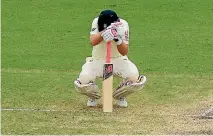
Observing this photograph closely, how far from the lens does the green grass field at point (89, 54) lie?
7.55 m

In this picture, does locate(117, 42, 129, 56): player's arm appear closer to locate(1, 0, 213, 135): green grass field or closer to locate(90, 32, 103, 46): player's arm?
locate(90, 32, 103, 46): player's arm

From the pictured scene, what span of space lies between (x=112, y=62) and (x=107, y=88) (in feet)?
1.37

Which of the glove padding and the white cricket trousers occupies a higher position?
the glove padding

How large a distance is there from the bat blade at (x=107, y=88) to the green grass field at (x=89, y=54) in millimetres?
132

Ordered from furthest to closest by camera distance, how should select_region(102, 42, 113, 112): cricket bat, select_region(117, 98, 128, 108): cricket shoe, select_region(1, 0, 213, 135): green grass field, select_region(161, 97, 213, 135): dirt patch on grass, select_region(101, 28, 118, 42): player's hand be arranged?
select_region(117, 98, 128, 108): cricket shoe → select_region(102, 42, 113, 112): cricket bat → select_region(101, 28, 118, 42): player's hand → select_region(1, 0, 213, 135): green grass field → select_region(161, 97, 213, 135): dirt patch on grass

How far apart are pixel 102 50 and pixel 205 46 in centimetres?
490

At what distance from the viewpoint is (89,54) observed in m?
12.2

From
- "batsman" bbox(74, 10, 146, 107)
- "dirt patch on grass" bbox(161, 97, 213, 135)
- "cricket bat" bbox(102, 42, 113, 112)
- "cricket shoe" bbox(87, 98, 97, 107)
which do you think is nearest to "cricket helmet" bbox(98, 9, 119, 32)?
"batsman" bbox(74, 10, 146, 107)

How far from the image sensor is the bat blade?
809cm

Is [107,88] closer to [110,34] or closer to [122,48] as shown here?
[122,48]

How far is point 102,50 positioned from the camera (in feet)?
27.4

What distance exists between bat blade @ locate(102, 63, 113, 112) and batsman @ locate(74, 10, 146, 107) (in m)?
0.20

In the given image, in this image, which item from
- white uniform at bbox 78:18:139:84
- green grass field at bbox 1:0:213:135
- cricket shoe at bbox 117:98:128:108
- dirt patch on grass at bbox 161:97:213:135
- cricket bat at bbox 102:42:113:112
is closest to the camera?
dirt patch on grass at bbox 161:97:213:135

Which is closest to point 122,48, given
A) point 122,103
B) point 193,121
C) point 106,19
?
point 106,19
